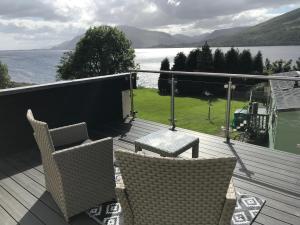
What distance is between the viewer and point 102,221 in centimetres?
258

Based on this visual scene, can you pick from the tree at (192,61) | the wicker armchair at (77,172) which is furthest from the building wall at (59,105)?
→ the tree at (192,61)

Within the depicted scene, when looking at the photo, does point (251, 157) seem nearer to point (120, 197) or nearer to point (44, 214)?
point (120, 197)

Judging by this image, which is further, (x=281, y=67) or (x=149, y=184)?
(x=281, y=67)

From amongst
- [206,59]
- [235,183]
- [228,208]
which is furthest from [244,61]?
[228,208]

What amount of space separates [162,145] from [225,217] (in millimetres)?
1406

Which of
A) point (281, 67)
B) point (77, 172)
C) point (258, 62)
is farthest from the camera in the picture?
point (281, 67)

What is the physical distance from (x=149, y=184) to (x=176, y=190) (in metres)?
0.17

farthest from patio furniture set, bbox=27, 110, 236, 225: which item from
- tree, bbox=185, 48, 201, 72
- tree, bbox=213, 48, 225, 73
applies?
tree, bbox=213, 48, 225, 73

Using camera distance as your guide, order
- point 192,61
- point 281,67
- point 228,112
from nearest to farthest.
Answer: point 228,112 → point 192,61 → point 281,67

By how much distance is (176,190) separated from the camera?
1667mm

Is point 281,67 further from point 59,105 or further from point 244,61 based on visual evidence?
point 59,105

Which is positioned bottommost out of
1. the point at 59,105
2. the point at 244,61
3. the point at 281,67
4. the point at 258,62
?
the point at 281,67

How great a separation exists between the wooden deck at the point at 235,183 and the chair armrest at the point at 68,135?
587 millimetres

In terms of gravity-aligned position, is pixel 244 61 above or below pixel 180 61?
below
